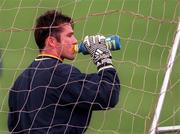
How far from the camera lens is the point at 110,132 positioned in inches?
123

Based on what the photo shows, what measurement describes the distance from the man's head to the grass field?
61 centimetres

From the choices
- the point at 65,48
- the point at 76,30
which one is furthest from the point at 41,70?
the point at 76,30

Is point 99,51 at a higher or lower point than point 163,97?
higher

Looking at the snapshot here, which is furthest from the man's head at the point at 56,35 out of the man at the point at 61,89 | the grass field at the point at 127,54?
the grass field at the point at 127,54

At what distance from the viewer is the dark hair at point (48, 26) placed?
2.39 metres

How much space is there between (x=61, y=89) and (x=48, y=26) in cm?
29

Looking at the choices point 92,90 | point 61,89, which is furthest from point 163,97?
point 61,89

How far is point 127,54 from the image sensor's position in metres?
3.14

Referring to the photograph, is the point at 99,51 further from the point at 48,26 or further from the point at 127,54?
the point at 127,54

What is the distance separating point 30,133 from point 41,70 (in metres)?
0.23

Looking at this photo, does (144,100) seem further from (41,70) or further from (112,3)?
(41,70)

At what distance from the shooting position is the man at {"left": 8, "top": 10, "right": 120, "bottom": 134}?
7.33 feet

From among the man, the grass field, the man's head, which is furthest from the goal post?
the grass field

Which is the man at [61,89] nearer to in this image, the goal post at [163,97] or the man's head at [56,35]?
the man's head at [56,35]
